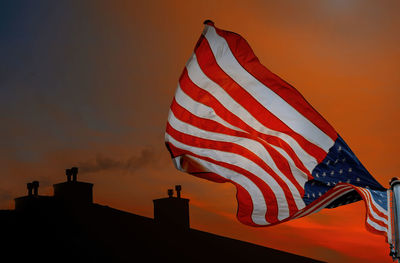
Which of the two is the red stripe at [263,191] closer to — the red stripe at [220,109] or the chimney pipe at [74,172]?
the red stripe at [220,109]

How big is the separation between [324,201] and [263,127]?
116cm

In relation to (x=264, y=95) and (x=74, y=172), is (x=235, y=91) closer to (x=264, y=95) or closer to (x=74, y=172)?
(x=264, y=95)

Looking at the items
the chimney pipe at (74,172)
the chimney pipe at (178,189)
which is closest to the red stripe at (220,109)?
the chimney pipe at (74,172)

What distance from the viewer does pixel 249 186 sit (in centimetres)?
616

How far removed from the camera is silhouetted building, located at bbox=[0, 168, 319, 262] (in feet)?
37.1

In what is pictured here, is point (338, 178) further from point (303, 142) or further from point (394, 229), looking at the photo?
point (394, 229)

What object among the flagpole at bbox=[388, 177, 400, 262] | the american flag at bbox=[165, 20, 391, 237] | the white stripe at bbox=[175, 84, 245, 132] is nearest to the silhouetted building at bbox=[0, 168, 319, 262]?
the american flag at bbox=[165, 20, 391, 237]

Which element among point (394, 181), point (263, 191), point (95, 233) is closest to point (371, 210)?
point (394, 181)

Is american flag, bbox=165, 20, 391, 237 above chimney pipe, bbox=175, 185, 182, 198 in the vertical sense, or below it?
below

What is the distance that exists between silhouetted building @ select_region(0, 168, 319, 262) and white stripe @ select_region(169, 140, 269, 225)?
598 cm

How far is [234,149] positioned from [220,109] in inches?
19.6

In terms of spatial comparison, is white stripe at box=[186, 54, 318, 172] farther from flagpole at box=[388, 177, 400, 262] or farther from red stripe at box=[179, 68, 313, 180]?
flagpole at box=[388, 177, 400, 262]

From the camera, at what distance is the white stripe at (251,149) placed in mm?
5957

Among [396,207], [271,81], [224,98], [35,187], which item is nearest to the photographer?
[396,207]
